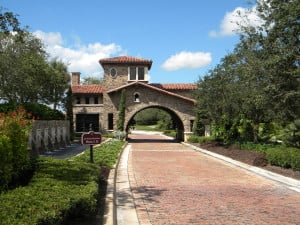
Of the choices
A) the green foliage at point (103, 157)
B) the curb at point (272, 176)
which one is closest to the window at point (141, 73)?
the green foliage at point (103, 157)

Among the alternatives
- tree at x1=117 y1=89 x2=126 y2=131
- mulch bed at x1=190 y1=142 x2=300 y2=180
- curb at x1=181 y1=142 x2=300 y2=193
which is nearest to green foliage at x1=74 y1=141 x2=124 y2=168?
curb at x1=181 y1=142 x2=300 y2=193

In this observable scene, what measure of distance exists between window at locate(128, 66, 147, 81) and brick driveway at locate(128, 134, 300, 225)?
32.3m

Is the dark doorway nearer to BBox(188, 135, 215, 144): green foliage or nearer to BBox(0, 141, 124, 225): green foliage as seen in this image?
BBox(188, 135, 215, 144): green foliage

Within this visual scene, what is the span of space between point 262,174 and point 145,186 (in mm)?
5335

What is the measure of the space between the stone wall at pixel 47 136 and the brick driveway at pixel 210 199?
316 inches

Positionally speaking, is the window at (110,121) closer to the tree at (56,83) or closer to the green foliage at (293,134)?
the tree at (56,83)

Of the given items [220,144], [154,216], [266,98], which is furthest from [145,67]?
[154,216]

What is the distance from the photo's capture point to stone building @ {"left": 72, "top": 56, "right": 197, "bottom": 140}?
44.1 m

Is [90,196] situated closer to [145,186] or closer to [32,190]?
[32,190]

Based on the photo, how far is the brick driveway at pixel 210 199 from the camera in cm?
837

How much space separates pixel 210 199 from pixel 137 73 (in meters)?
Result: 38.0

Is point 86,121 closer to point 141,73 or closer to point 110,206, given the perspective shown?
point 141,73

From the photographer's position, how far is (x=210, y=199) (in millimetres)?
10422

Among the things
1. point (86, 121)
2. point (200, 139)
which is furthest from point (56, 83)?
point (200, 139)
